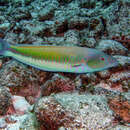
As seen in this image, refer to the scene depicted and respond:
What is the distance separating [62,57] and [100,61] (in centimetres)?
63

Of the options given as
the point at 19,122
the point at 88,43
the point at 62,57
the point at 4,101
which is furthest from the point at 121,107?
the point at 88,43

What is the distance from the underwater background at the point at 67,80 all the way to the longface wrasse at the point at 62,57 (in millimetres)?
285

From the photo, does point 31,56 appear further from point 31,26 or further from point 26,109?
point 31,26

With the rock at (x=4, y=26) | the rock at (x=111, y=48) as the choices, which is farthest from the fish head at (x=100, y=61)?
the rock at (x=4, y=26)

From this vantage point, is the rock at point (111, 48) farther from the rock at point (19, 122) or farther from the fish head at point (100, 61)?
the rock at point (19, 122)

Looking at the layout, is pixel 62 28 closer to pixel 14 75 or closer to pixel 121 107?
pixel 14 75

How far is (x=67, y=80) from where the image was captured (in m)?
2.91

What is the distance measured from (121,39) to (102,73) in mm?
1659

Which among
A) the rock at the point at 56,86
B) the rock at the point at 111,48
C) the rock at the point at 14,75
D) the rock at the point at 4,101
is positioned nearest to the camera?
the rock at the point at 4,101

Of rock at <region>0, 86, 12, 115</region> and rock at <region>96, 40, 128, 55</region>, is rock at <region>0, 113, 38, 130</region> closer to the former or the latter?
rock at <region>0, 86, 12, 115</region>

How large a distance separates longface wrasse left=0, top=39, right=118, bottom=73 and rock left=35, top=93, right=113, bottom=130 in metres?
0.68

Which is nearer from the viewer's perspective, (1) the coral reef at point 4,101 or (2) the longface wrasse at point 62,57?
(1) the coral reef at point 4,101

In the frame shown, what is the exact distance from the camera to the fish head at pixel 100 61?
2.63 m

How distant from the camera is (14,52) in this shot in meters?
2.87
